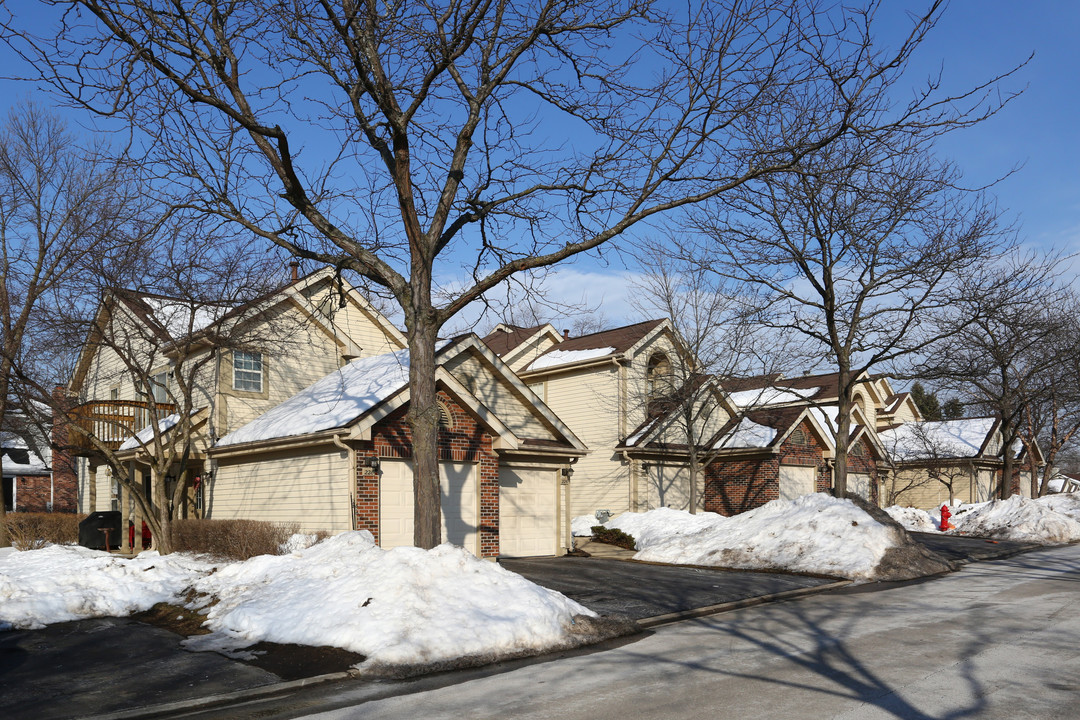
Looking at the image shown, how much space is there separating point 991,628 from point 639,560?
10.9 metres

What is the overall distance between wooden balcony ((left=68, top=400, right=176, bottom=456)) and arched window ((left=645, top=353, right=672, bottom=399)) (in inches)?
603

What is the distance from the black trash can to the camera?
2211cm

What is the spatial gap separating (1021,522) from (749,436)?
9070 mm

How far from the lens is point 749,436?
3142 cm

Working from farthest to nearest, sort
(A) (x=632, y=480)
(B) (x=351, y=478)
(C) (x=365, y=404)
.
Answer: (A) (x=632, y=480), (C) (x=365, y=404), (B) (x=351, y=478)

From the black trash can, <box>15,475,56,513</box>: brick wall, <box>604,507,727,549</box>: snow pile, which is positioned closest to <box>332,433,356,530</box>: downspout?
the black trash can

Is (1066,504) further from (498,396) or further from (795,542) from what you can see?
(498,396)

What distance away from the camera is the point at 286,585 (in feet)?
37.2

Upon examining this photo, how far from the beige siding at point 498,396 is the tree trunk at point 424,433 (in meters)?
7.79

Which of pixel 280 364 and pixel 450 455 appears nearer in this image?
pixel 450 455

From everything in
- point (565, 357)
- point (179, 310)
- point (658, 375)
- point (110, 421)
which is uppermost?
point (179, 310)

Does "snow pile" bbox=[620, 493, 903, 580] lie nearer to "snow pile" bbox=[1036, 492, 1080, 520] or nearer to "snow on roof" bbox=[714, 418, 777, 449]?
"snow on roof" bbox=[714, 418, 777, 449]

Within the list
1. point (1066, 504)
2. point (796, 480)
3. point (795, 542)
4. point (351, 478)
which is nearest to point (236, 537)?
point (351, 478)

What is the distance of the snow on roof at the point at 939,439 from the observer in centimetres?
4328
